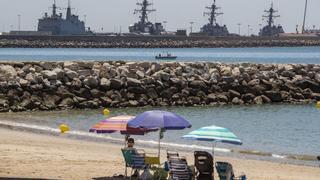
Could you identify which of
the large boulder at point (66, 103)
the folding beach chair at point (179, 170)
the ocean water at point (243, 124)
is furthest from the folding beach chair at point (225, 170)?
the large boulder at point (66, 103)

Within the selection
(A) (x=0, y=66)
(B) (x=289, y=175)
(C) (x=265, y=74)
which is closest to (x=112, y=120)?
(B) (x=289, y=175)

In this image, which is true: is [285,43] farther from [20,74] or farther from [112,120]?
[112,120]

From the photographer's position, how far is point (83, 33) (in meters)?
199

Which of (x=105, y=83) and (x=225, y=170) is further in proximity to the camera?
(x=105, y=83)

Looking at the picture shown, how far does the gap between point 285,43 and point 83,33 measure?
178 feet

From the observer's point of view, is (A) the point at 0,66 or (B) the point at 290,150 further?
(A) the point at 0,66

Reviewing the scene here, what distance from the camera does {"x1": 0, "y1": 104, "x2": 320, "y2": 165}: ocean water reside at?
21.4 meters

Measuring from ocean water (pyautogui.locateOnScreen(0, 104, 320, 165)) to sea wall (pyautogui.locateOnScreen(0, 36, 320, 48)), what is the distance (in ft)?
431

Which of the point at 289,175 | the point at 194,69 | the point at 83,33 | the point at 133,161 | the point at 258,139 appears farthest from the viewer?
the point at 83,33

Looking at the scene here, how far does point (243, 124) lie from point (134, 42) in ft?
467

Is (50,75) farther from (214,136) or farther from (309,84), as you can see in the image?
(214,136)

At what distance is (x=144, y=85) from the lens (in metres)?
31.7

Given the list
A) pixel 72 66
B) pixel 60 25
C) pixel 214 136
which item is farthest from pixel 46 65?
pixel 60 25

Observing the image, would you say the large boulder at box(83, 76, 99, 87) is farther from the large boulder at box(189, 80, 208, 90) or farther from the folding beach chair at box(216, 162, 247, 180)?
the folding beach chair at box(216, 162, 247, 180)
